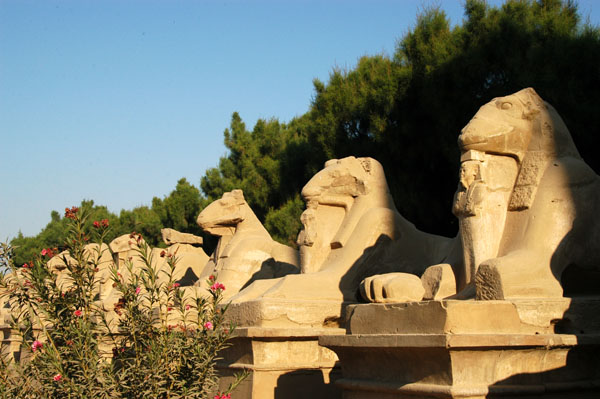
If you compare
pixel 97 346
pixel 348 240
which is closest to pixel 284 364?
pixel 348 240

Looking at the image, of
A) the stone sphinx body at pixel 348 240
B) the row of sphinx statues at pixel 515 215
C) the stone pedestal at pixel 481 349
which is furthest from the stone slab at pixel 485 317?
the stone sphinx body at pixel 348 240

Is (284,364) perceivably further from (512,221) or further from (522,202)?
(522,202)

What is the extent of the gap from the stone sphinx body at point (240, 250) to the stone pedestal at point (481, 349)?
3.48 meters

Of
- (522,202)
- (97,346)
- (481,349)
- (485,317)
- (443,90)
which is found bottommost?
(481,349)

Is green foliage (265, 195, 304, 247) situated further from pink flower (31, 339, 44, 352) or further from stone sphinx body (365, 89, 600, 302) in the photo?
pink flower (31, 339, 44, 352)

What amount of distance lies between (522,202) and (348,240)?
2035 mm

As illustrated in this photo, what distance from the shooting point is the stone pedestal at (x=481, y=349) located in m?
3.74

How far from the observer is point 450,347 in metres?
3.67

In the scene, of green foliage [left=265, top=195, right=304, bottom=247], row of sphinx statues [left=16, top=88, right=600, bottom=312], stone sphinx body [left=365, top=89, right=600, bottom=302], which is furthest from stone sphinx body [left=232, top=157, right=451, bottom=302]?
green foliage [left=265, top=195, right=304, bottom=247]

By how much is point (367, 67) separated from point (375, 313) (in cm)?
787

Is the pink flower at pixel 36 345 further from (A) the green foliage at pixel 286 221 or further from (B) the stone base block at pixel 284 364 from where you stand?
(A) the green foliage at pixel 286 221

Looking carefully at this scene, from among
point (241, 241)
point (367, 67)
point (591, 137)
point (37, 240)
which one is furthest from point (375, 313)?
point (37, 240)

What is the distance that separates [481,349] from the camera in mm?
3758

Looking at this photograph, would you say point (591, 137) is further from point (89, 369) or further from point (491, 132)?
point (89, 369)
